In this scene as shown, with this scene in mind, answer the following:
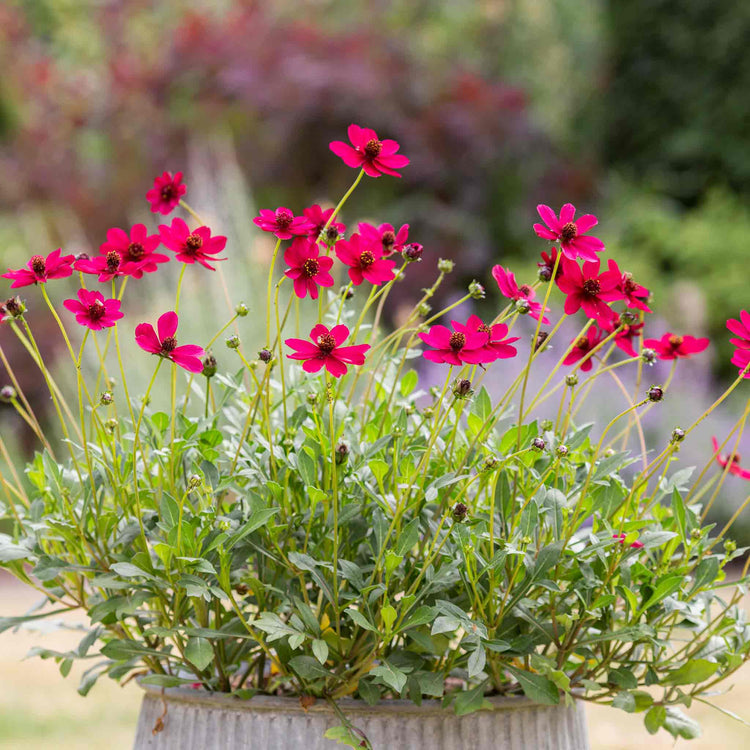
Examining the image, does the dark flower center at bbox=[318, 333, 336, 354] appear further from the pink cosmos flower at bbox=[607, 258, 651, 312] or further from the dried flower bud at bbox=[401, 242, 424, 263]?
the pink cosmos flower at bbox=[607, 258, 651, 312]

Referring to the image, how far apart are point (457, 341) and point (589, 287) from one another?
0.14 meters

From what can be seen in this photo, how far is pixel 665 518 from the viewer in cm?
102

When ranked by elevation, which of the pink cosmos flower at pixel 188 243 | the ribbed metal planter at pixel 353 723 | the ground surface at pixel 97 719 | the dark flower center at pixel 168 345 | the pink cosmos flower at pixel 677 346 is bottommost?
the ground surface at pixel 97 719

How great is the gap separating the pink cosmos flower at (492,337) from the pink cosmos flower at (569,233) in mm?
92

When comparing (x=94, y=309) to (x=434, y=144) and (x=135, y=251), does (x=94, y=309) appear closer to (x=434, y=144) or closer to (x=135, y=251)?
(x=135, y=251)

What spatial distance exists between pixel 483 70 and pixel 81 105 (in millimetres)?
4195

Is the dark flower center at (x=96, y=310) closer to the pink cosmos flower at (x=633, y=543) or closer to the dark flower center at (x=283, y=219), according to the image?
the dark flower center at (x=283, y=219)

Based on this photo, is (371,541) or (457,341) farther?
(371,541)

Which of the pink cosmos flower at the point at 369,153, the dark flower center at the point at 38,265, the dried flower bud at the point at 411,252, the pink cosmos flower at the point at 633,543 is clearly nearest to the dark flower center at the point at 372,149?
the pink cosmos flower at the point at 369,153

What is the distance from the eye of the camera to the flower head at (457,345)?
798 mm

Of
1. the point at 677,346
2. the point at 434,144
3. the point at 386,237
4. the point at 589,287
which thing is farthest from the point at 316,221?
the point at 434,144

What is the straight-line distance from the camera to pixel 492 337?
0.84 metres

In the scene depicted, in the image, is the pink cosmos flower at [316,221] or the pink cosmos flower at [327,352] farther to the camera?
the pink cosmos flower at [316,221]

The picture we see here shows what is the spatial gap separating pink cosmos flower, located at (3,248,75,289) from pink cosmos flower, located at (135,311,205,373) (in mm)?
127
